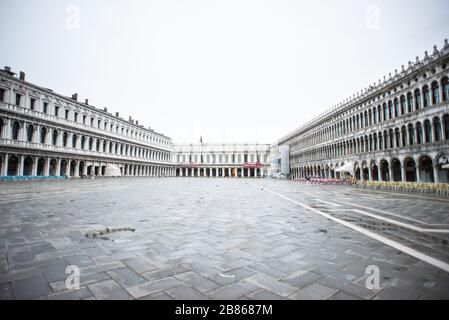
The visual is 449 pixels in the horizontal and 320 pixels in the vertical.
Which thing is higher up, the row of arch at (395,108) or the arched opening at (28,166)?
the row of arch at (395,108)

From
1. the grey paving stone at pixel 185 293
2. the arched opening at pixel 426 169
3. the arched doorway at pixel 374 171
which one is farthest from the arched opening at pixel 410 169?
the grey paving stone at pixel 185 293

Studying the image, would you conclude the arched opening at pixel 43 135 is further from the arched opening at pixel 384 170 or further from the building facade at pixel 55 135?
the arched opening at pixel 384 170

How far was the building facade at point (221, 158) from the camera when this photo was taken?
9231cm

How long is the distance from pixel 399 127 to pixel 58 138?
47.6m

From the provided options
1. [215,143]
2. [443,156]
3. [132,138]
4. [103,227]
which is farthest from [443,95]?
[215,143]

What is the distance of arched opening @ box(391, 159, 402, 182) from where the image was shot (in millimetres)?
28062

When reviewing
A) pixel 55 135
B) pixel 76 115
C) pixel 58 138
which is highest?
pixel 76 115

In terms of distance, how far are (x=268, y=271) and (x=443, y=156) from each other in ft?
90.9

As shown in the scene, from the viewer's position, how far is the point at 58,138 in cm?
3684

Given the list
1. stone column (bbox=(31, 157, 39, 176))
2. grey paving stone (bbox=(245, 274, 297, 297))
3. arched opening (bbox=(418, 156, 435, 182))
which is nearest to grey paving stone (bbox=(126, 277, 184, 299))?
grey paving stone (bbox=(245, 274, 297, 297))

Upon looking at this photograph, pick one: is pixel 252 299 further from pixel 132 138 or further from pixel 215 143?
pixel 215 143

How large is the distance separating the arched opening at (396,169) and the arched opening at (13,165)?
157 feet

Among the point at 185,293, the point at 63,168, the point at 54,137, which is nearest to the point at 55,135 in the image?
the point at 54,137

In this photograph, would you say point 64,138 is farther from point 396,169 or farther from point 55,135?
point 396,169
